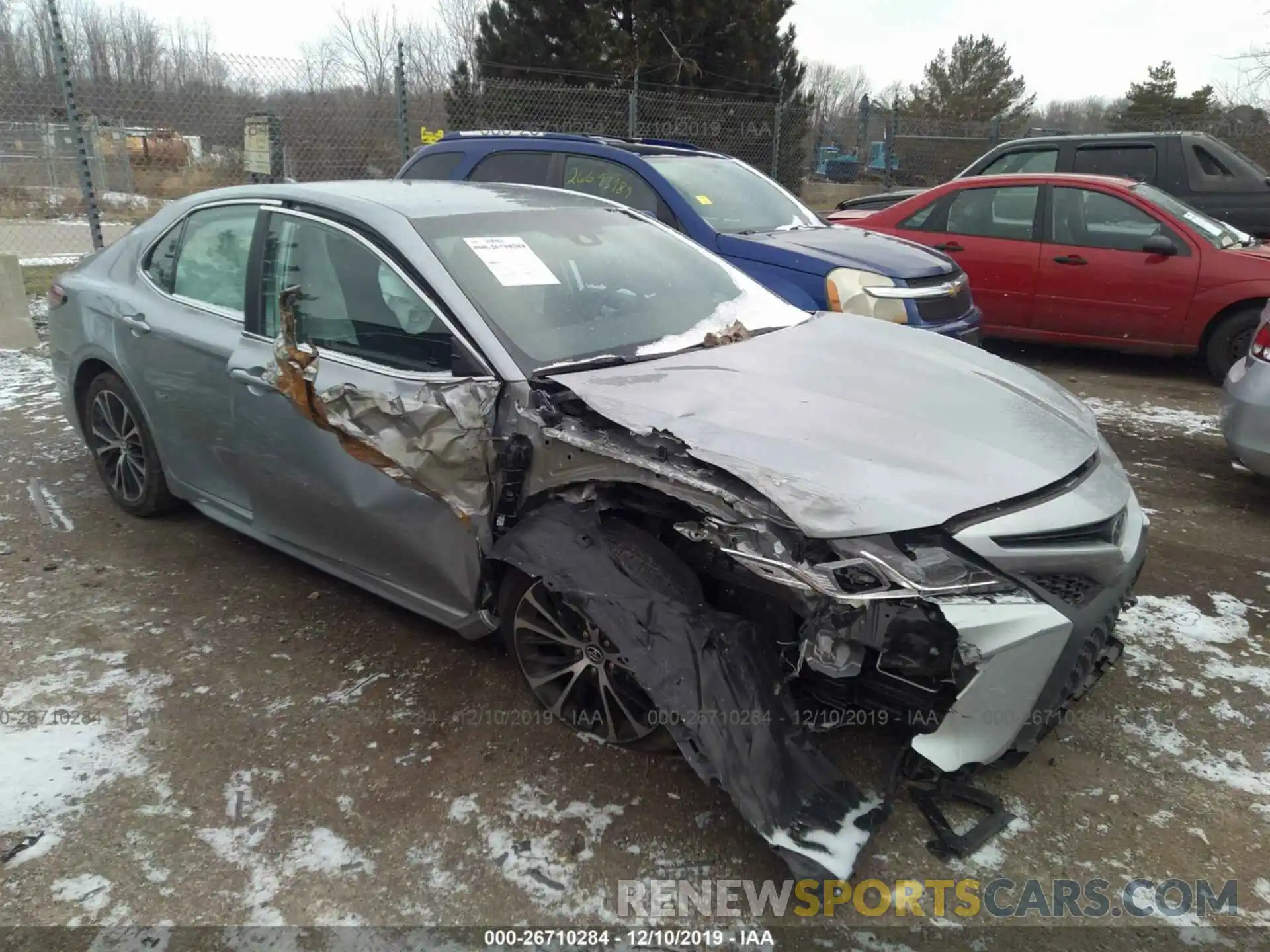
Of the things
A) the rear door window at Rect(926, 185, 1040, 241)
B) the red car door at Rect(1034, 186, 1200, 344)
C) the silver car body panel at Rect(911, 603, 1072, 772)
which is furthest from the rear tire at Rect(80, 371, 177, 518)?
the red car door at Rect(1034, 186, 1200, 344)

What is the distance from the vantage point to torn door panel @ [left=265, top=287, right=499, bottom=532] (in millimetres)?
2695

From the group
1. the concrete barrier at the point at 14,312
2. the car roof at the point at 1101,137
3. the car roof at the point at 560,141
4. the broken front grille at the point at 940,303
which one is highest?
the car roof at the point at 1101,137

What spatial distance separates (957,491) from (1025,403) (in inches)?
32.8

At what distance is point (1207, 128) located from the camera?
14844 millimetres

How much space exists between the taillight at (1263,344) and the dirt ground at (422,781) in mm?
1063

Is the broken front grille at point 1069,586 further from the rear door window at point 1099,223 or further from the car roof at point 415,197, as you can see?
the rear door window at point 1099,223

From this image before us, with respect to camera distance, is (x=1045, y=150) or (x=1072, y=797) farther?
(x=1045, y=150)

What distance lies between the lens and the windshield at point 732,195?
20.4ft

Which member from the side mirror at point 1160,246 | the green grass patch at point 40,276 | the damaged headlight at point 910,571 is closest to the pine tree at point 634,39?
the green grass patch at point 40,276

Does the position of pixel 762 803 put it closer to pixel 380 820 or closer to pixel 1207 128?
pixel 380 820

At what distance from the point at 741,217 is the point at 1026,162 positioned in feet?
13.9

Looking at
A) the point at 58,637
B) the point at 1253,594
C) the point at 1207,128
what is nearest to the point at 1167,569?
the point at 1253,594

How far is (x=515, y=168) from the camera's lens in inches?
263

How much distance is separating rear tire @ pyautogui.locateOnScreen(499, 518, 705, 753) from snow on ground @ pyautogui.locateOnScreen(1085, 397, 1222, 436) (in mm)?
4599
